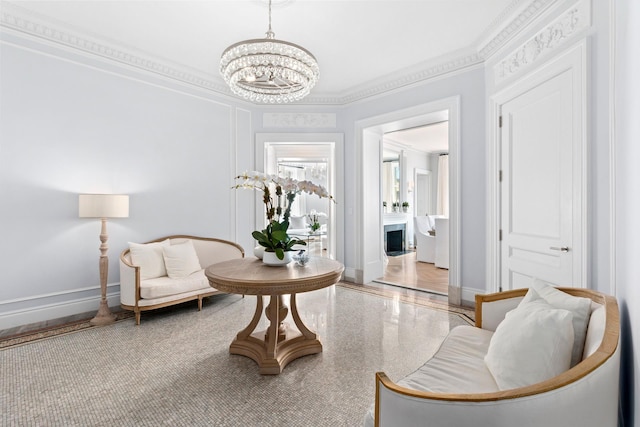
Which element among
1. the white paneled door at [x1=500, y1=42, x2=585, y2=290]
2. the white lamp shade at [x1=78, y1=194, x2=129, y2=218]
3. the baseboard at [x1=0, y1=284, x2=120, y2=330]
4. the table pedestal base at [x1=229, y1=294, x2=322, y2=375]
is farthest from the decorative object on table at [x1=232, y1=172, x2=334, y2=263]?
the baseboard at [x1=0, y1=284, x2=120, y2=330]

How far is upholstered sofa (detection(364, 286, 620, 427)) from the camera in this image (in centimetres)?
89

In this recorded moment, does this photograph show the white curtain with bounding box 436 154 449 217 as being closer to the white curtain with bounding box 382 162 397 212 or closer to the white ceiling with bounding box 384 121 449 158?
the white ceiling with bounding box 384 121 449 158

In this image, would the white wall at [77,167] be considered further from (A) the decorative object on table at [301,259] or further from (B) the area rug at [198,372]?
(A) the decorative object on table at [301,259]

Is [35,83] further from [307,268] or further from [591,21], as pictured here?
[591,21]

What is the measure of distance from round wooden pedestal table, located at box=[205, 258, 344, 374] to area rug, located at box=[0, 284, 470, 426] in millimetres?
94

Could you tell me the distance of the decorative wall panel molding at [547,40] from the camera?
223cm

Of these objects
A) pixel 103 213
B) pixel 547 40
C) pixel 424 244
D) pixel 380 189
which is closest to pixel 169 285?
pixel 103 213

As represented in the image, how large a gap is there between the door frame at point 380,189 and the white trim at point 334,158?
0.29 meters

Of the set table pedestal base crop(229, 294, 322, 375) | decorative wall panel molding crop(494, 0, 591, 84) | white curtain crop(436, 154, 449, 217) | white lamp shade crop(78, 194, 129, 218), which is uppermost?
decorative wall panel molding crop(494, 0, 591, 84)

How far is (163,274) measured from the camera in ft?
11.9

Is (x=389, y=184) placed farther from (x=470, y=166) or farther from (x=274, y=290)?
(x=274, y=290)

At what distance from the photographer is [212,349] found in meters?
2.61

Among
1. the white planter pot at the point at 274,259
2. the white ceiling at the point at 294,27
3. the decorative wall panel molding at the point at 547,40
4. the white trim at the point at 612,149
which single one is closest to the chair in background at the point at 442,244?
the white ceiling at the point at 294,27

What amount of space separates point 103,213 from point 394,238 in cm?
654
